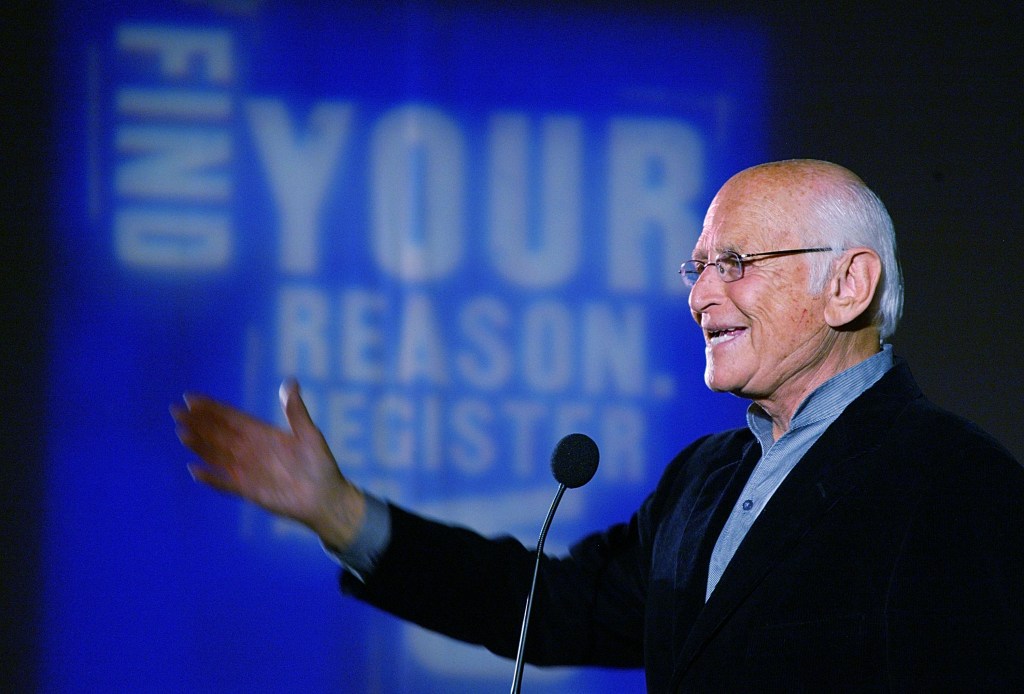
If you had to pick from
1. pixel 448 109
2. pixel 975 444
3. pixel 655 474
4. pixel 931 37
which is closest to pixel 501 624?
pixel 975 444

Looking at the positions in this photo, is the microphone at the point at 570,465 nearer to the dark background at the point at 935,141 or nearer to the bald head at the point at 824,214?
the bald head at the point at 824,214

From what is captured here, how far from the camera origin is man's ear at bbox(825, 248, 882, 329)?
1476 mm

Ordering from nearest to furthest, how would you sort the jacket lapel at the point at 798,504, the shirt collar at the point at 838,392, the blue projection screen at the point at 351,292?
the jacket lapel at the point at 798,504 < the shirt collar at the point at 838,392 < the blue projection screen at the point at 351,292

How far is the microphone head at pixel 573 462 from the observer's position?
1.35m

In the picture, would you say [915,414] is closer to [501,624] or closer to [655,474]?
[501,624]

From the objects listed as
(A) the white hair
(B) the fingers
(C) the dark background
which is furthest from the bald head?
(C) the dark background

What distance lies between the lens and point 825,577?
128 centimetres

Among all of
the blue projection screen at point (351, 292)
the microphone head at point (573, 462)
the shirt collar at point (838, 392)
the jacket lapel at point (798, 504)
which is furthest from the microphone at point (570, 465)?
the blue projection screen at point (351, 292)

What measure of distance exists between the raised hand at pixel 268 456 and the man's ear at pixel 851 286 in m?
0.72

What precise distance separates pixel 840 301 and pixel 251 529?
1.83 m

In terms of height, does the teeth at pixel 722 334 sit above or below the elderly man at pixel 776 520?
above

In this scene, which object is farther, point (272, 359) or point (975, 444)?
point (272, 359)

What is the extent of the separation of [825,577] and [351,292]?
1834 millimetres

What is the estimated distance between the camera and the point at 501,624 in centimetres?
159
